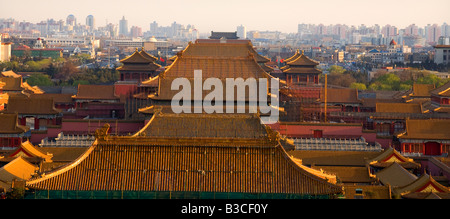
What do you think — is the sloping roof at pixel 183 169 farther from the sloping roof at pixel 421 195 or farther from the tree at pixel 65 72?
the tree at pixel 65 72

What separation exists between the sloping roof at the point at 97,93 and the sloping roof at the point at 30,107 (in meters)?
6.62

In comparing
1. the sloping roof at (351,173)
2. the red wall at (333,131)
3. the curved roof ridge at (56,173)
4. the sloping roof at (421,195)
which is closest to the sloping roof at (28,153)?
the sloping roof at (351,173)

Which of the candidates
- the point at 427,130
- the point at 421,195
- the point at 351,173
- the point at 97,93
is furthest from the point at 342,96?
the point at 421,195

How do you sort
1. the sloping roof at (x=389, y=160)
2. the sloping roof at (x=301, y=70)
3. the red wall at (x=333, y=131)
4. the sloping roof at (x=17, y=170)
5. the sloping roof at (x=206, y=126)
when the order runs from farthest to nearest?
1. the sloping roof at (x=301, y=70)
2. the red wall at (x=333, y=131)
3. the sloping roof at (x=389, y=160)
4. the sloping roof at (x=17, y=170)
5. the sloping roof at (x=206, y=126)


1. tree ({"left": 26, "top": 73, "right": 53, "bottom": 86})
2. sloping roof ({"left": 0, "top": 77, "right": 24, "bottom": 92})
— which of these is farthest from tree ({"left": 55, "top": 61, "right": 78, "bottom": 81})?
sloping roof ({"left": 0, "top": 77, "right": 24, "bottom": 92})

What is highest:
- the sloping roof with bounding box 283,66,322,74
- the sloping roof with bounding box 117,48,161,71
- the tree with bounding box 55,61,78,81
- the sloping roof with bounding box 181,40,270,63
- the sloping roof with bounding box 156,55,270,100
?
the sloping roof with bounding box 181,40,270,63

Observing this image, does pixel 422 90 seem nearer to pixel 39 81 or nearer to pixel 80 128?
pixel 80 128

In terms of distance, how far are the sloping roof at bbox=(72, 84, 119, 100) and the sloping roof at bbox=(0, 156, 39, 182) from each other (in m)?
20.2

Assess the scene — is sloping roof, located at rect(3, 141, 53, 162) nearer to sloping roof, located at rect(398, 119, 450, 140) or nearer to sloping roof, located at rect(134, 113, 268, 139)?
sloping roof, located at rect(134, 113, 268, 139)

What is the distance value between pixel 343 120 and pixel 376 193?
2007 cm

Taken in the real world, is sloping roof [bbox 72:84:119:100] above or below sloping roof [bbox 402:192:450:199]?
above

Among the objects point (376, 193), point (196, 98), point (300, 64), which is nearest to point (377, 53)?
point (300, 64)

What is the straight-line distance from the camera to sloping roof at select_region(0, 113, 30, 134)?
39875mm

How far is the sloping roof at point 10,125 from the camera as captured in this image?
131 feet
